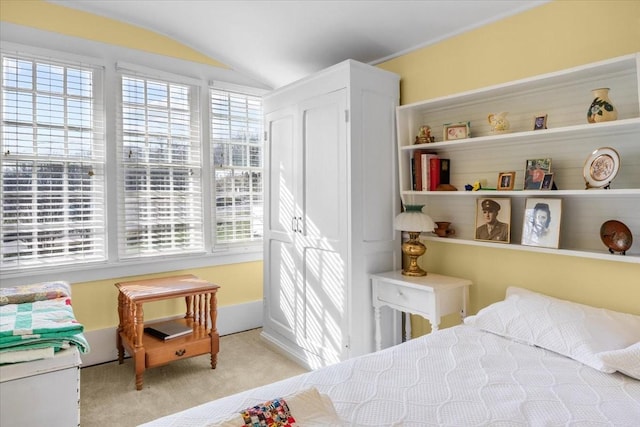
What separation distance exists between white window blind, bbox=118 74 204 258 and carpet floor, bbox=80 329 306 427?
3.08ft

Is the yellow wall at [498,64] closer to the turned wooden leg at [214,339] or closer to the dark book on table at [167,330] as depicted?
the dark book on table at [167,330]

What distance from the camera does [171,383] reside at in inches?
110

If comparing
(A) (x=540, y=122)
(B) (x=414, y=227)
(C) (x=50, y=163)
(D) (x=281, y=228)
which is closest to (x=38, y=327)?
(C) (x=50, y=163)

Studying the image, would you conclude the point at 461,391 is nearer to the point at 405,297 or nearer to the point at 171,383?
the point at 405,297

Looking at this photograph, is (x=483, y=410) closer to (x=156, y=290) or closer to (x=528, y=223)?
(x=528, y=223)

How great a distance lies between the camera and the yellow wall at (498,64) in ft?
6.60

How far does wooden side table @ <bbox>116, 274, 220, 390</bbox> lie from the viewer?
2705mm

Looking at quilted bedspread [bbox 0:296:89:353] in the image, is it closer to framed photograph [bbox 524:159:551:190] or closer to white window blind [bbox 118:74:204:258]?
white window blind [bbox 118:74:204:258]

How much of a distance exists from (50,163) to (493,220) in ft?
10.3

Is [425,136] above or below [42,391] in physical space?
above

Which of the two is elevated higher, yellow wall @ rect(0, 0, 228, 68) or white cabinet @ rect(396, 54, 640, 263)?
yellow wall @ rect(0, 0, 228, 68)

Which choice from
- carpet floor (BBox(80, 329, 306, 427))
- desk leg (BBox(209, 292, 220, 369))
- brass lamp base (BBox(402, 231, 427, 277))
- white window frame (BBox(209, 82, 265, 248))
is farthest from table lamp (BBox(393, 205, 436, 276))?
white window frame (BBox(209, 82, 265, 248))

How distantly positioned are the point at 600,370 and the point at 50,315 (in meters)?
2.43

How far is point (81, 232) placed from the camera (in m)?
3.06
